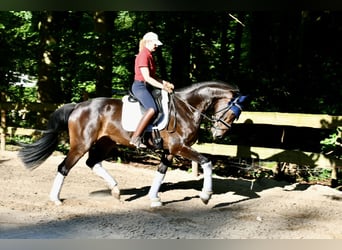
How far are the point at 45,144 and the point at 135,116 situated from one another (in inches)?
54.5

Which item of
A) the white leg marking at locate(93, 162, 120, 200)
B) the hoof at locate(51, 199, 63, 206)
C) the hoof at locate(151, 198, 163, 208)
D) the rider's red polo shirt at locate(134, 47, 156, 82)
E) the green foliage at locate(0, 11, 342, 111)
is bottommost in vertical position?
the hoof at locate(51, 199, 63, 206)

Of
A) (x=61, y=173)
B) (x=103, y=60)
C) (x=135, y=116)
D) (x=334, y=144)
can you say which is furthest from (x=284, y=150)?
(x=103, y=60)

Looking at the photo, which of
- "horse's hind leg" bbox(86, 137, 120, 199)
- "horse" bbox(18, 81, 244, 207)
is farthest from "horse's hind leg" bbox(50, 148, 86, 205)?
"horse's hind leg" bbox(86, 137, 120, 199)

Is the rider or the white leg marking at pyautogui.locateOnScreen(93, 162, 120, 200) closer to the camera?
the rider

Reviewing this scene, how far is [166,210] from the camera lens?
5.81 metres

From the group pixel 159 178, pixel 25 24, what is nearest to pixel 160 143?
pixel 159 178

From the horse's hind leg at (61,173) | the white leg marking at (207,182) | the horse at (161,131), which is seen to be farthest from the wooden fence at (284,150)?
the horse's hind leg at (61,173)

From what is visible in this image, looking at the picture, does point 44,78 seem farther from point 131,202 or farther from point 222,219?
point 222,219

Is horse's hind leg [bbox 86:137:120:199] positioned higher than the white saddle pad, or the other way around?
the white saddle pad

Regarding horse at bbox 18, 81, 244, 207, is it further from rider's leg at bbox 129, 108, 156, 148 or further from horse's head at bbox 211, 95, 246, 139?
rider's leg at bbox 129, 108, 156, 148

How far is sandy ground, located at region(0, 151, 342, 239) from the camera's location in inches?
190

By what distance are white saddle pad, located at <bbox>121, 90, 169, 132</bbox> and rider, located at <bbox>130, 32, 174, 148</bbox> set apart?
137 mm

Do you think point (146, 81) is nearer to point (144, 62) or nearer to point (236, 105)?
point (144, 62)
